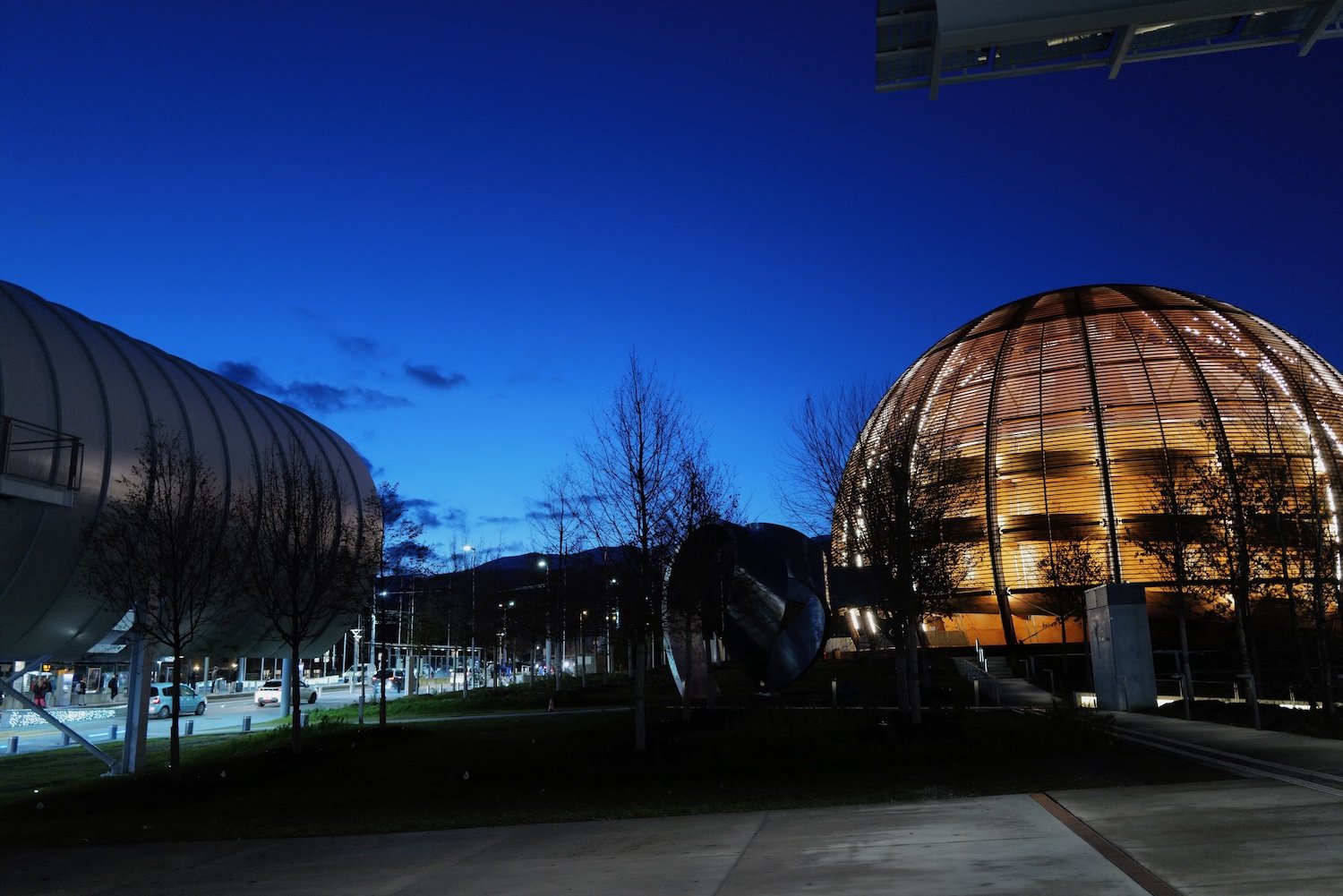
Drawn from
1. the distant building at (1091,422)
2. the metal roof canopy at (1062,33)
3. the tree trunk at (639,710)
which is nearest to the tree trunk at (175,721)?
the tree trunk at (639,710)

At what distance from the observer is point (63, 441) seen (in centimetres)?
1995

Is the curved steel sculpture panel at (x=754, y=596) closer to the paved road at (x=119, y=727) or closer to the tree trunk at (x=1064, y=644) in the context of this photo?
the tree trunk at (x=1064, y=644)

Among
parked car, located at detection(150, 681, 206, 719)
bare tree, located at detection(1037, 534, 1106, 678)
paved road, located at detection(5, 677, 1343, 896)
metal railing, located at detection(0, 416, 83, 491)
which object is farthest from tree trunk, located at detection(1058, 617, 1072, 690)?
parked car, located at detection(150, 681, 206, 719)

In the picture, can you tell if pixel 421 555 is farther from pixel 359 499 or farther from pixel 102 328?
pixel 102 328

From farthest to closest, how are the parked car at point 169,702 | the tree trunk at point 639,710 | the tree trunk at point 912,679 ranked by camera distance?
the parked car at point 169,702 → the tree trunk at point 912,679 → the tree trunk at point 639,710

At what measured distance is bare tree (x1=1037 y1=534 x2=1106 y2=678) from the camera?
4053cm

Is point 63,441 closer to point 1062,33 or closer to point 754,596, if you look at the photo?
point 754,596

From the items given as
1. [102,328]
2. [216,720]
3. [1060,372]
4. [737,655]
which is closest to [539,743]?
[737,655]

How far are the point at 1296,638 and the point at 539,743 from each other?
16932 mm

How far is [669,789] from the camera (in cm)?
1499

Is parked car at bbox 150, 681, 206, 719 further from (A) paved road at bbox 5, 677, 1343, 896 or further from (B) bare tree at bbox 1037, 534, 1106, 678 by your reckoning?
(B) bare tree at bbox 1037, 534, 1106, 678

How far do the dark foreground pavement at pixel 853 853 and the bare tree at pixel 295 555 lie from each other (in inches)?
404

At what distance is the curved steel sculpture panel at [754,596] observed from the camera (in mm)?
24625

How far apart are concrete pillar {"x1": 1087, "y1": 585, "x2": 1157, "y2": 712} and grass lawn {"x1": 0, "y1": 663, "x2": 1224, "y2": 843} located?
3.97m
